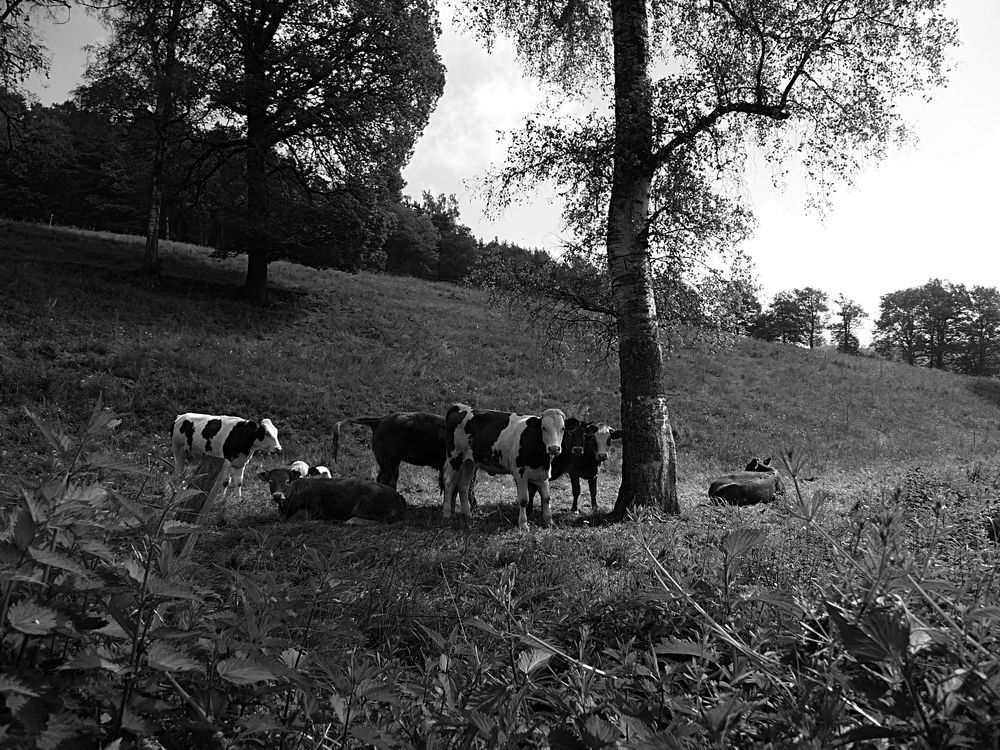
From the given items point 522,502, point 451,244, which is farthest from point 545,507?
point 451,244

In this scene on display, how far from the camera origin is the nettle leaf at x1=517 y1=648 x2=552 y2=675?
153cm

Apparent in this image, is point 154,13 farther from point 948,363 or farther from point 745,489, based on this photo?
point 948,363

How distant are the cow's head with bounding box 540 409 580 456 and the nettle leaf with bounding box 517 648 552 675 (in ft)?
20.8

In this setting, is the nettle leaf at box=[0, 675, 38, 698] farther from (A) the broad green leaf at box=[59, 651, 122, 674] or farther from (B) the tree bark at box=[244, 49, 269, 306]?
(B) the tree bark at box=[244, 49, 269, 306]

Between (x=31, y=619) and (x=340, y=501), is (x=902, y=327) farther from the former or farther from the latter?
(x=31, y=619)

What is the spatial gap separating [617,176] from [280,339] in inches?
565

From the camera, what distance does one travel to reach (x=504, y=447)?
8500 mm

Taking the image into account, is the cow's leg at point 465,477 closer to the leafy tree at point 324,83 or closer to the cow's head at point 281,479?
the cow's head at point 281,479

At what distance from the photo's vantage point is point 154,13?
63.0ft

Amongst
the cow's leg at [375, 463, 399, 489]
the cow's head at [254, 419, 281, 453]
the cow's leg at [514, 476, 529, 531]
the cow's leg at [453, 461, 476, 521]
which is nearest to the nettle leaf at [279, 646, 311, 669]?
the cow's leg at [514, 476, 529, 531]

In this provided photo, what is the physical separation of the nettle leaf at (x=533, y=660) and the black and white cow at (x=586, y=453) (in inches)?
255

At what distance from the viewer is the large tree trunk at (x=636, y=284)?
26.1 feet

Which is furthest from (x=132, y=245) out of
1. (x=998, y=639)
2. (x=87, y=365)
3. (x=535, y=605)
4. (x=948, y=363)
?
(x=948, y=363)

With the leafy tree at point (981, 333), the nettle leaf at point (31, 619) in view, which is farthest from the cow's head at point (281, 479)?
the leafy tree at point (981, 333)
